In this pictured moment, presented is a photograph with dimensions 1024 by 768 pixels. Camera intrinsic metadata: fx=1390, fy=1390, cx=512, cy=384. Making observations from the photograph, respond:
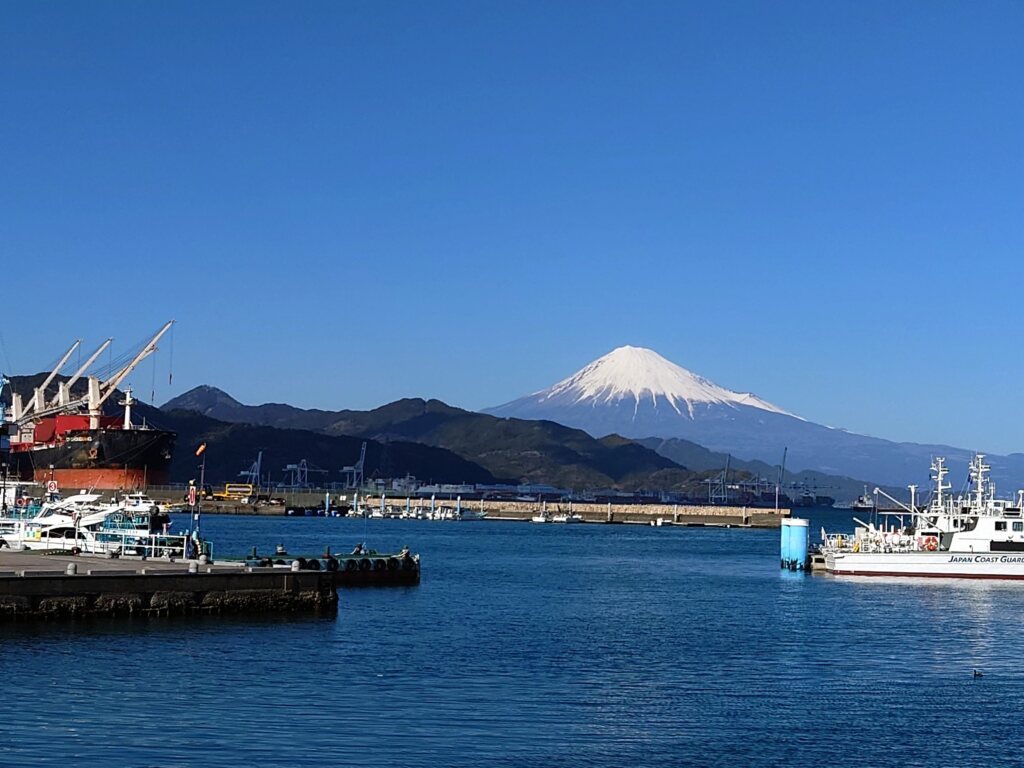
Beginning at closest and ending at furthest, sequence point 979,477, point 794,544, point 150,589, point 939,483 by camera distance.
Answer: point 150,589
point 979,477
point 939,483
point 794,544

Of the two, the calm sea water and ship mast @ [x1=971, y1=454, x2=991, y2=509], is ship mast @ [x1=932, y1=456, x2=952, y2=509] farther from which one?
the calm sea water

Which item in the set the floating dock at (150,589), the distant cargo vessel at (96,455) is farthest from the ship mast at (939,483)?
the distant cargo vessel at (96,455)

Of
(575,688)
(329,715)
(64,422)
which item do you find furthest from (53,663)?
(64,422)

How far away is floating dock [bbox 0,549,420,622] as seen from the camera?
1558 inches

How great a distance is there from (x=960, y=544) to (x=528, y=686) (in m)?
40.7

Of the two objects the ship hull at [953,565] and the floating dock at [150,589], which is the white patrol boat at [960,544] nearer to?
the ship hull at [953,565]

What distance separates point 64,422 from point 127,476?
20.0m

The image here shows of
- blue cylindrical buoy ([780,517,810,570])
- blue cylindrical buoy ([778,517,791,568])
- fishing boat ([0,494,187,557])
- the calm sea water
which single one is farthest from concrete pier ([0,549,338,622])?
blue cylindrical buoy ([778,517,791,568])

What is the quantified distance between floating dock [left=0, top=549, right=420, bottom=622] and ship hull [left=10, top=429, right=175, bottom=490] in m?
124

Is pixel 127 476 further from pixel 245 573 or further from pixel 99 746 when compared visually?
pixel 99 746

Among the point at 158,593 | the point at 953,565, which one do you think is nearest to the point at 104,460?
the point at 953,565

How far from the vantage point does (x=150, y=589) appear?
4216 centimetres

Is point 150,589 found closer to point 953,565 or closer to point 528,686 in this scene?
point 528,686

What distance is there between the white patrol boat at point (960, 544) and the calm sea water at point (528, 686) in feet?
32.8
